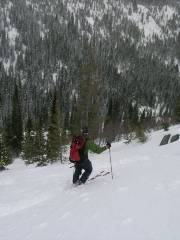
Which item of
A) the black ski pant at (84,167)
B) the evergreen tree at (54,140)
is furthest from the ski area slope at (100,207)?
the evergreen tree at (54,140)

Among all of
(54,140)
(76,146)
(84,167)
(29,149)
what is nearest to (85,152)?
(76,146)

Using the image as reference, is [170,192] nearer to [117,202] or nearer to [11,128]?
[117,202]

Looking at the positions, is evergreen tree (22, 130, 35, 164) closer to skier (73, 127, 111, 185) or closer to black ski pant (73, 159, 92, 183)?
black ski pant (73, 159, 92, 183)

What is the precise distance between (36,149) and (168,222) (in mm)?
38119

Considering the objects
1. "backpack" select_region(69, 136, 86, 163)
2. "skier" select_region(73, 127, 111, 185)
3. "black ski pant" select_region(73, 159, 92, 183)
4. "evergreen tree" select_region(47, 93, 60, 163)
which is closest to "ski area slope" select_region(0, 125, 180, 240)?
"black ski pant" select_region(73, 159, 92, 183)

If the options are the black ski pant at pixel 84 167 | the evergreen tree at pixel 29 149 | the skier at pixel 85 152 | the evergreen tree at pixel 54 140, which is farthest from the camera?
the evergreen tree at pixel 29 149

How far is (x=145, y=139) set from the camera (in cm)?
2967

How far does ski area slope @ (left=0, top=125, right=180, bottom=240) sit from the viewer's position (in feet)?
22.5

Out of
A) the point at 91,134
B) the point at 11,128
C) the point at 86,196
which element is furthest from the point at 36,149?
the point at 86,196

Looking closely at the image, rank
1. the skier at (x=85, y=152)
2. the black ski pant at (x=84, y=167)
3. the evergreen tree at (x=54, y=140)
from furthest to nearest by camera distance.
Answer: the evergreen tree at (x=54, y=140) → the black ski pant at (x=84, y=167) → the skier at (x=85, y=152)

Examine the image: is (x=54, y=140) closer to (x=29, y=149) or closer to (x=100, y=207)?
(x=29, y=149)

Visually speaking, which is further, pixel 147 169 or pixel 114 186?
pixel 147 169

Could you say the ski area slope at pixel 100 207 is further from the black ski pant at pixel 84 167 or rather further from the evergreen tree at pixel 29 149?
the evergreen tree at pixel 29 149

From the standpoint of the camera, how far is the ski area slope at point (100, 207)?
687cm
